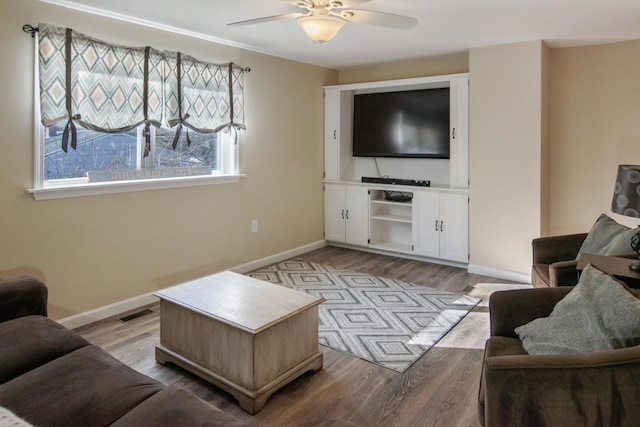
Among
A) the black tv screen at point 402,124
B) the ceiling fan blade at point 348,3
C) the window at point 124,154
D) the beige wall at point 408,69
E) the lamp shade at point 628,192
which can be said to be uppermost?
the beige wall at point 408,69

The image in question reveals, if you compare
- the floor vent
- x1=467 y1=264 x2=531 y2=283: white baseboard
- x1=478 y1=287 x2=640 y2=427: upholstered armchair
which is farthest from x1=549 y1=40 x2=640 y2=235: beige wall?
the floor vent

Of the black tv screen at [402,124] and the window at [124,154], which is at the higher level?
the black tv screen at [402,124]

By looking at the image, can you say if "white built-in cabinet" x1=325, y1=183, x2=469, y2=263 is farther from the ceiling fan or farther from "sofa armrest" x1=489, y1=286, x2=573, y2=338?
"sofa armrest" x1=489, y1=286, x2=573, y2=338

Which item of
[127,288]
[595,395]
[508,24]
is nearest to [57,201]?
[127,288]

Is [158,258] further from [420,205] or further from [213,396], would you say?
[420,205]

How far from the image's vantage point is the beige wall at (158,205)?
291cm

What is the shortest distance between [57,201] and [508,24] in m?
3.60

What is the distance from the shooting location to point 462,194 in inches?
181

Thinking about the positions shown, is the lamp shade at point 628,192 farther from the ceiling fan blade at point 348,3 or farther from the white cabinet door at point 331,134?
the white cabinet door at point 331,134

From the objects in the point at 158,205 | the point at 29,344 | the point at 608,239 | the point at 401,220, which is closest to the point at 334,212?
the point at 401,220

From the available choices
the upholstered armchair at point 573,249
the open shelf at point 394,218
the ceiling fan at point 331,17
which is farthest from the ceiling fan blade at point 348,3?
the open shelf at point 394,218

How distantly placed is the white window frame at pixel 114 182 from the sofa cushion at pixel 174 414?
2.14m

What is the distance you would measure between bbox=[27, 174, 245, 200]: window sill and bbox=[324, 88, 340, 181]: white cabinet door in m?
1.51

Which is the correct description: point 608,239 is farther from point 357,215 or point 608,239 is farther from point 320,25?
point 357,215
